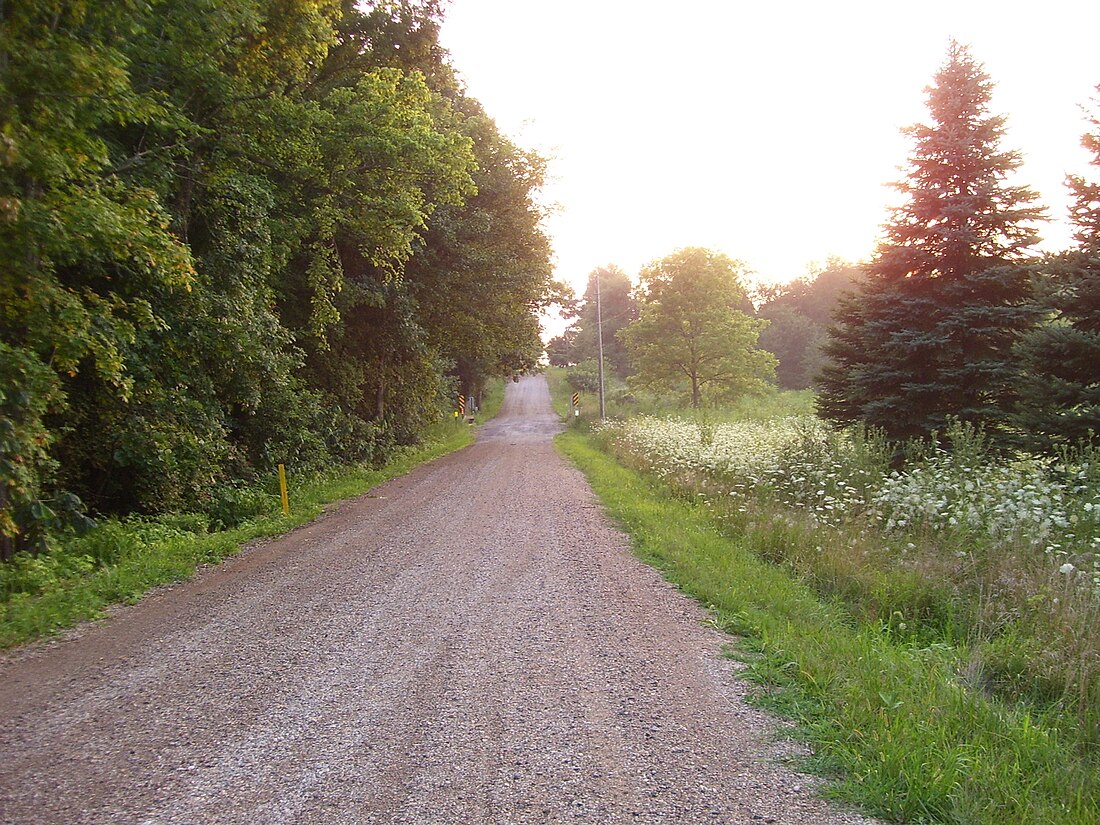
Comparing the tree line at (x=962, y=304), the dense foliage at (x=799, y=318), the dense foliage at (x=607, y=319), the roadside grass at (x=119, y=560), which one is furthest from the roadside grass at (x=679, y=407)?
the dense foliage at (x=607, y=319)

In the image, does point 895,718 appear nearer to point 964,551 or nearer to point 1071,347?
point 964,551

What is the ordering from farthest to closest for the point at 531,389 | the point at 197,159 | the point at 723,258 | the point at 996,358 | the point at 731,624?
the point at 531,389 → the point at 723,258 → the point at 996,358 → the point at 197,159 → the point at 731,624

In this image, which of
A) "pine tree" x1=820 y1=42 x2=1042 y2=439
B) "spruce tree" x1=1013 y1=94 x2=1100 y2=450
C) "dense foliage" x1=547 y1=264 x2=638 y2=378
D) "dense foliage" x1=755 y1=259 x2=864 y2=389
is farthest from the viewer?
"dense foliage" x1=547 y1=264 x2=638 y2=378

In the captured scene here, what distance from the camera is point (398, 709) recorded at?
13.6ft

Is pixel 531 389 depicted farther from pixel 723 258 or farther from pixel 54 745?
pixel 54 745

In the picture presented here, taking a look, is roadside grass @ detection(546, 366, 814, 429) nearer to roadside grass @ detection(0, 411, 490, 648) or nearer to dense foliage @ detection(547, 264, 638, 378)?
roadside grass @ detection(0, 411, 490, 648)

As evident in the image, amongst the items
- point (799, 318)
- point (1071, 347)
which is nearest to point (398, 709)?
point (1071, 347)

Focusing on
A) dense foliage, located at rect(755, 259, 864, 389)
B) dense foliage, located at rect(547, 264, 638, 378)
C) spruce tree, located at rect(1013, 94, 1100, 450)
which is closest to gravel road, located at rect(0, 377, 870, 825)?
spruce tree, located at rect(1013, 94, 1100, 450)

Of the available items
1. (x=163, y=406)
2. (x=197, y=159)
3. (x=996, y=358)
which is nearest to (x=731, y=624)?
(x=163, y=406)

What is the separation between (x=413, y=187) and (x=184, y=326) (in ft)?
18.6

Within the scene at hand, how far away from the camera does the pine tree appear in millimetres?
12070

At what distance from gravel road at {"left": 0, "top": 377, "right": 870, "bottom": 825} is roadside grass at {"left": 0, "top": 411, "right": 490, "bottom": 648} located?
309mm

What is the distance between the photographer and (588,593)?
6.64m

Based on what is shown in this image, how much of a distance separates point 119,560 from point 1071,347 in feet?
39.0
